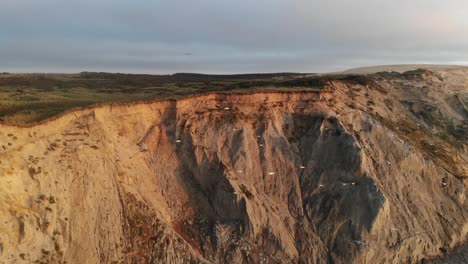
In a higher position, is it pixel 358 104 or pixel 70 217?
pixel 358 104

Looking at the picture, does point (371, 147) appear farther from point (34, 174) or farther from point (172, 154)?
point (34, 174)

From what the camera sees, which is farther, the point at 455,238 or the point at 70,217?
the point at 455,238

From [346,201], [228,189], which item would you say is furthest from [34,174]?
[346,201]

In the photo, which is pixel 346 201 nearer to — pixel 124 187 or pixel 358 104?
pixel 358 104

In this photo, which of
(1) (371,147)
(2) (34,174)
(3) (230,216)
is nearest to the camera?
(2) (34,174)

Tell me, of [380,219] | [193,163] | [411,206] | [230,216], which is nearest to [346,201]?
[380,219]

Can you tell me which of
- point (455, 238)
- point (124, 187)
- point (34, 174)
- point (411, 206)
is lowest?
point (455, 238)

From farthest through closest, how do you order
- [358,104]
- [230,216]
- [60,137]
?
[358,104], [230,216], [60,137]
